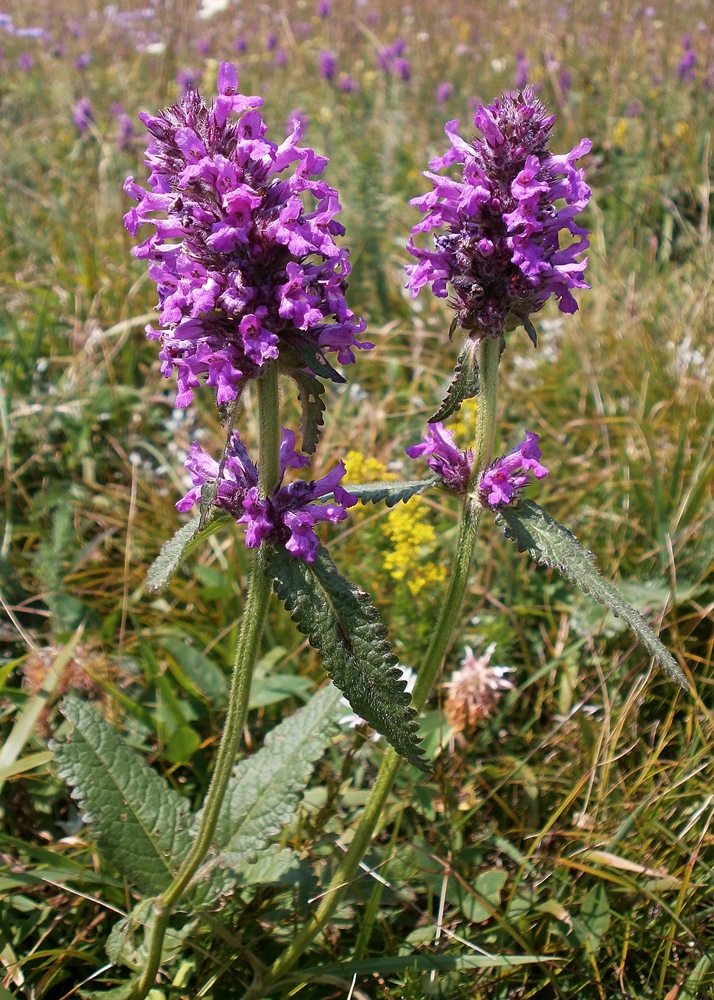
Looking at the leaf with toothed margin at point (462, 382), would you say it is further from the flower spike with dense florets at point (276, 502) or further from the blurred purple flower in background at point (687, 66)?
the blurred purple flower in background at point (687, 66)

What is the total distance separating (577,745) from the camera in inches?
103

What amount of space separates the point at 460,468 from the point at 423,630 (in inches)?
40.7

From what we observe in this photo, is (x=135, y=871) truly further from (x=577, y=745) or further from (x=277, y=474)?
(x=577, y=745)

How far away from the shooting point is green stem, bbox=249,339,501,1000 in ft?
5.89

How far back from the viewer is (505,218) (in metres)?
1.65

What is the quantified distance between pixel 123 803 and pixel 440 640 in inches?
37.5

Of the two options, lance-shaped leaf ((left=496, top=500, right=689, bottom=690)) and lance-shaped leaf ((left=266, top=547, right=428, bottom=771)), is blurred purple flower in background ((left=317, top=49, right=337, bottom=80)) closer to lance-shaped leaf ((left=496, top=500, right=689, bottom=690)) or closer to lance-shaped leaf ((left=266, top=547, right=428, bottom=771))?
lance-shaped leaf ((left=496, top=500, right=689, bottom=690))

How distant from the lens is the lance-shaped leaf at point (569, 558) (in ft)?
5.25

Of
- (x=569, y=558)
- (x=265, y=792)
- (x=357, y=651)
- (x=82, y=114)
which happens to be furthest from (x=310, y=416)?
(x=82, y=114)

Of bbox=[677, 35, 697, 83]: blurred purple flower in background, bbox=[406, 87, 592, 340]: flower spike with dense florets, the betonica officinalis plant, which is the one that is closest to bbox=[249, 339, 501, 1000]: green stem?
the betonica officinalis plant

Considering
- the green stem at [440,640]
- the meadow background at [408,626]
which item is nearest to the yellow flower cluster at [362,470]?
the meadow background at [408,626]

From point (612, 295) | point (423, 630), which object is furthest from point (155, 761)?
point (612, 295)

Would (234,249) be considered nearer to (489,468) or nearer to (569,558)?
(489,468)

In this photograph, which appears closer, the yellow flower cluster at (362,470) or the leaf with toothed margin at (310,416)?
the leaf with toothed margin at (310,416)
